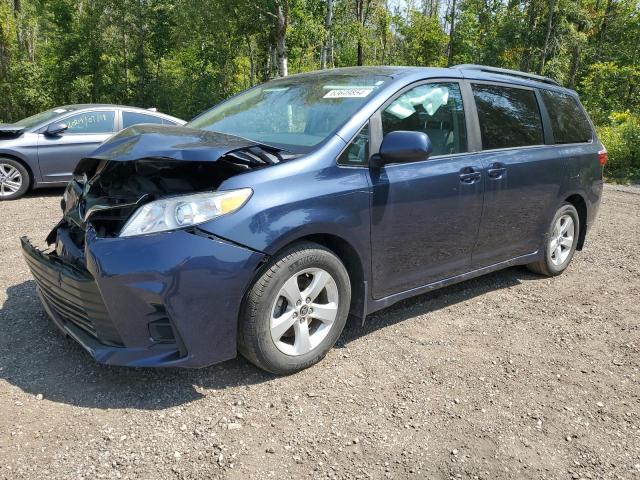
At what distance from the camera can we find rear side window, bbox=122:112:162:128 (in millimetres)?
8352

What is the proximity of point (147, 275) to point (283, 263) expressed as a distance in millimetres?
687

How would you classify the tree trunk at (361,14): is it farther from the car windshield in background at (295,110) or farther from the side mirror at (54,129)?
the car windshield in background at (295,110)

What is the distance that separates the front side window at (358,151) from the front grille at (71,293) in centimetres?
152

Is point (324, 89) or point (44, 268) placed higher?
point (324, 89)

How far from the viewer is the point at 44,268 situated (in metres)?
2.93

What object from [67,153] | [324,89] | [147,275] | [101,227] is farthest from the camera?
[67,153]

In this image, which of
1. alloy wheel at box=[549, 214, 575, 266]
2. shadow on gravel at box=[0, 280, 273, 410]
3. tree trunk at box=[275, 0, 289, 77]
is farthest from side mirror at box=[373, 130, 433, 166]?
tree trunk at box=[275, 0, 289, 77]

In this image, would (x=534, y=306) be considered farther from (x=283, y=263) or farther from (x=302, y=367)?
(x=283, y=263)

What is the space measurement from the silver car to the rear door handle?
212 inches

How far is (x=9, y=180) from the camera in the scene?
768cm

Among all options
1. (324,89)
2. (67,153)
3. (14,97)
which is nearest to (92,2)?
(14,97)

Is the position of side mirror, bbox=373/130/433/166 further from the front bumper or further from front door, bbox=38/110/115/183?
front door, bbox=38/110/115/183

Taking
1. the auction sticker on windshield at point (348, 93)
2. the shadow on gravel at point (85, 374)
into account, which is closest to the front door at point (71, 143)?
the shadow on gravel at point (85, 374)

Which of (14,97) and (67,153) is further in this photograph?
(14,97)
